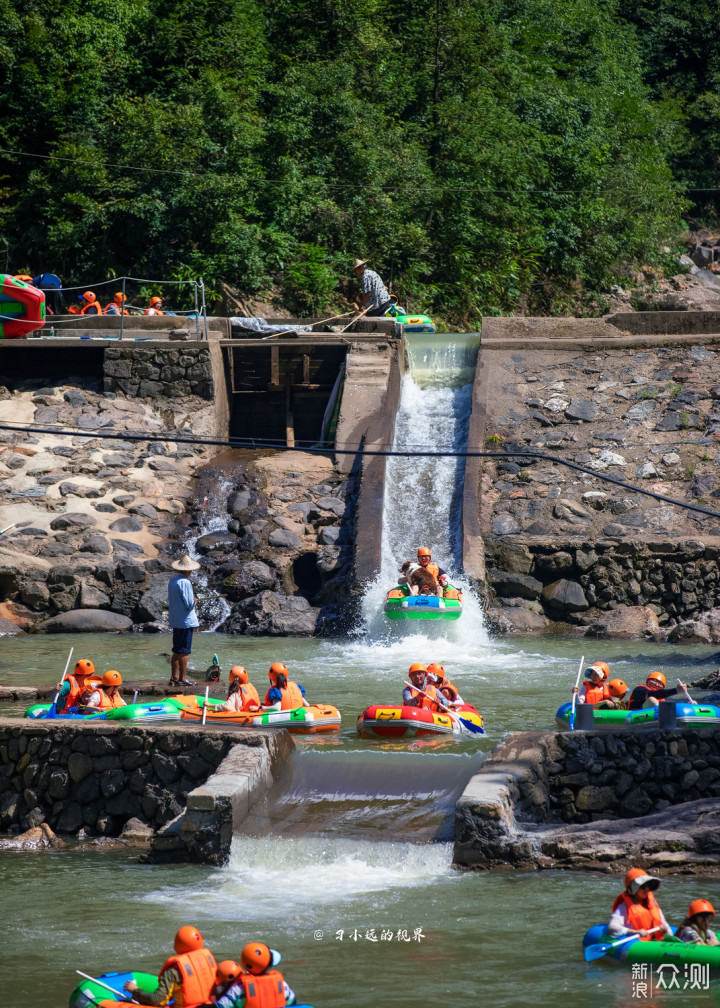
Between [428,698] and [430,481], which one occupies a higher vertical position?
[430,481]

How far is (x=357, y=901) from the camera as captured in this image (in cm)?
793

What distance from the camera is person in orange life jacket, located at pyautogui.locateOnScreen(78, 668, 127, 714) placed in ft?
36.8

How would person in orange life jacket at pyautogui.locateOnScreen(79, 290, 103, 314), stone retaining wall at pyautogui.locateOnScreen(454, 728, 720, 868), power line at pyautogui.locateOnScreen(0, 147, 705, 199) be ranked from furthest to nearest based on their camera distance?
power line at pyautogui.locateOnScreen(0, 147, 705, 199) → person in orange life jacket at pyautogui.locateOnScreen(79, 290, 103, 314) → stone retaining wall at pyautogui.locateOnScreen(454, 728, 720, 868)

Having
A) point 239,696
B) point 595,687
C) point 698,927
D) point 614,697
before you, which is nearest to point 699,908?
point 698,927

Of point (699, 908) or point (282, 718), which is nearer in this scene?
point (699, 908)

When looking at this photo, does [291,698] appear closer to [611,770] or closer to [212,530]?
[611,770]

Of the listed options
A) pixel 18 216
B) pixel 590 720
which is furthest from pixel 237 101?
pixel 590 720

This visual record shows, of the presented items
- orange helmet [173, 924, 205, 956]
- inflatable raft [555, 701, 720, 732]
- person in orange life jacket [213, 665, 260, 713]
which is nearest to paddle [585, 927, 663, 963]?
orange helmet [173, 924, 205, 956]

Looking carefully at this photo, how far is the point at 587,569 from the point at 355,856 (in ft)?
31.7

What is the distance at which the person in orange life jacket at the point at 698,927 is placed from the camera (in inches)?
261

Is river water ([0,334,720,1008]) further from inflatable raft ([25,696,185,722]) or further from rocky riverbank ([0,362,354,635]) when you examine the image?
rocky riverbank ([0,362,354,635])

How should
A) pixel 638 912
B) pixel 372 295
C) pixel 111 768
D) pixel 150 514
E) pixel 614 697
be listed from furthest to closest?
pixel 372 295
pixel 150 514
pixel 614 697
pixel 111 768
pixel 638 912

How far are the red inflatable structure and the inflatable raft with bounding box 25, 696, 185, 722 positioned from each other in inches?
179

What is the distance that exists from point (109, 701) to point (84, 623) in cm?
634
